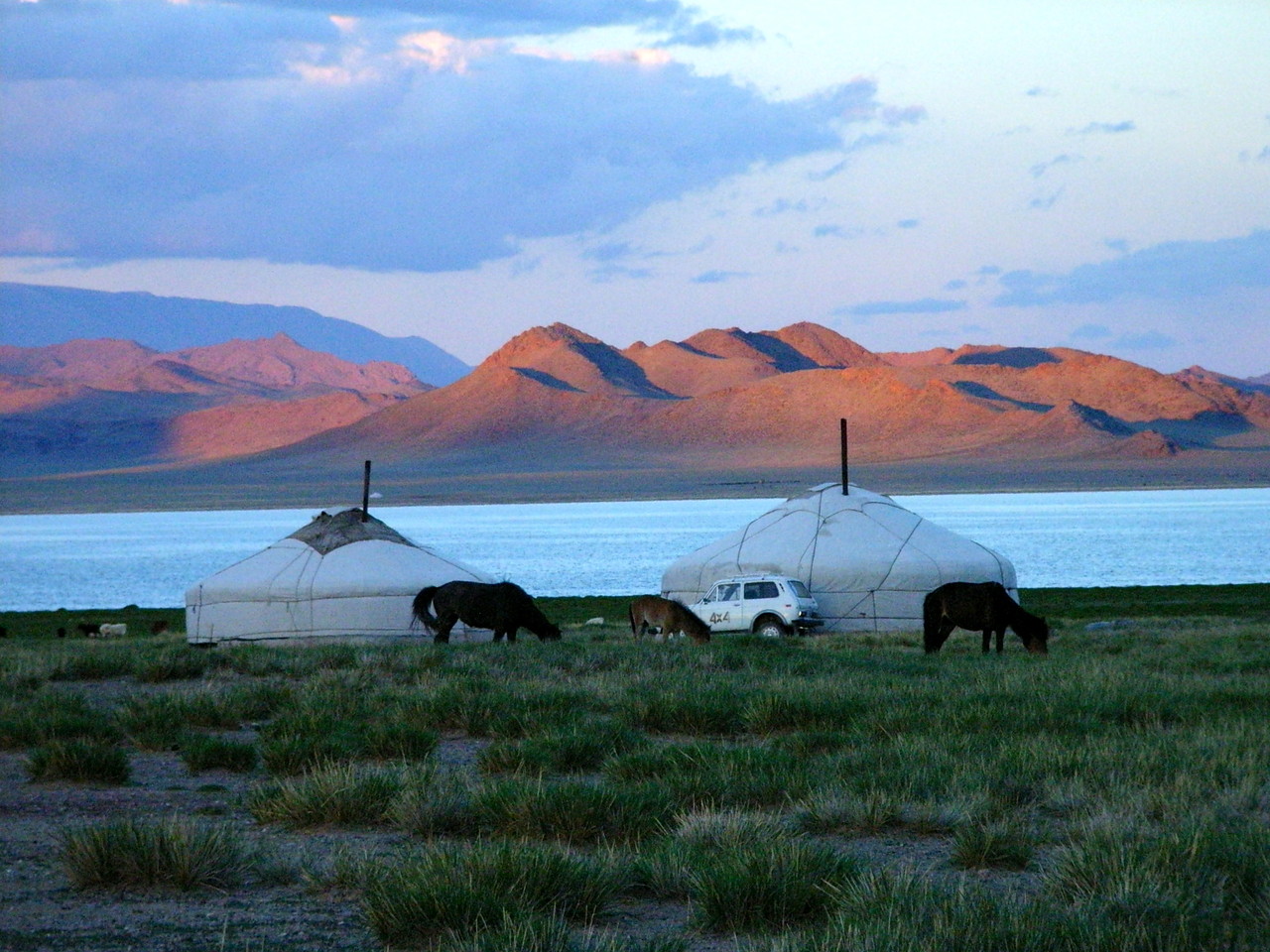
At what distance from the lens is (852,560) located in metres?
27.3

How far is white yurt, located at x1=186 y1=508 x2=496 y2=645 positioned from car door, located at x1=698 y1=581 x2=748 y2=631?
12.4 feet

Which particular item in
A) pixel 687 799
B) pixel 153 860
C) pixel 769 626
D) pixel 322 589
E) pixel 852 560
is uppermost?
pixel 852 560

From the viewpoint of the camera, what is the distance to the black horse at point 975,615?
1944cm

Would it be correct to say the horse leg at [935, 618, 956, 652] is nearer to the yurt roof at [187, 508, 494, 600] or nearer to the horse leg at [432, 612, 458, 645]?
the horse leg at [432, 612, 458, 645]

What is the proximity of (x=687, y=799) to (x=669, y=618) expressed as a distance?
13.5 m

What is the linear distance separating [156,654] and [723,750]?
9.69 m

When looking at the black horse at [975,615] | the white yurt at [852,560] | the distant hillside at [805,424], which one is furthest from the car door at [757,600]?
the distant hillside at [805,424]

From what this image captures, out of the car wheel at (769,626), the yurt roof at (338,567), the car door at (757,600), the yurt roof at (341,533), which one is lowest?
the car wheel at (769,626)

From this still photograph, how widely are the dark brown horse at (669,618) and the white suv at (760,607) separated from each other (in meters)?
2.80

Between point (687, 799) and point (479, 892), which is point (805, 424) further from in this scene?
point (479, 892)

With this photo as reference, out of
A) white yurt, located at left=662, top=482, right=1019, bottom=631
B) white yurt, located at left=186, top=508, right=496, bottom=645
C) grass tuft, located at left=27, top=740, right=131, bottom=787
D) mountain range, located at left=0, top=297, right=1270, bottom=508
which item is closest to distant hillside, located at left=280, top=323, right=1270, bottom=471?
mountain range, located at left=0, top=297, right=1270, bottom=508

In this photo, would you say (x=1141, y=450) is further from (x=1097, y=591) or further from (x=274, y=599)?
(x=274, y=599)

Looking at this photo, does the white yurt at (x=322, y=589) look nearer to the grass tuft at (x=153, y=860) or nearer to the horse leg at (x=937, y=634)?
the horse leg at (x=937, y=634)

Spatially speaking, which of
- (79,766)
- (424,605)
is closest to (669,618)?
(424,605)
